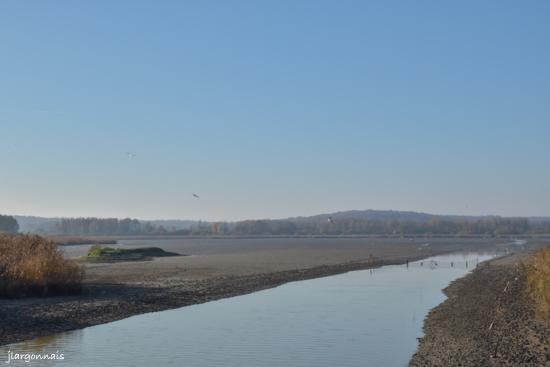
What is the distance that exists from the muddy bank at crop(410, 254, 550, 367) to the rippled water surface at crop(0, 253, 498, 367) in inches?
30.5

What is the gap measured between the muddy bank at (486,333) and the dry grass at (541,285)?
401 millimetres

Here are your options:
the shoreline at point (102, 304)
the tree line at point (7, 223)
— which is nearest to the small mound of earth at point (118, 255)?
the shoreline at point (102, 304)

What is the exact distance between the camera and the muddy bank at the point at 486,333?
1916cm

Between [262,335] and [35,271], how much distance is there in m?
12.3

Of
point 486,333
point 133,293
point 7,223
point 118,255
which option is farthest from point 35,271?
point 7,223

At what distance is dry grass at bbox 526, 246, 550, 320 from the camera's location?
82.0 ft

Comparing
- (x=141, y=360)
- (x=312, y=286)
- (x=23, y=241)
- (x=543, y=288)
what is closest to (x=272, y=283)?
(x=312, y=286)

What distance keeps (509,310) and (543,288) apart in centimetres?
281

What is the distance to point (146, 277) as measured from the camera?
151ft

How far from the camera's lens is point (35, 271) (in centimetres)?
3209

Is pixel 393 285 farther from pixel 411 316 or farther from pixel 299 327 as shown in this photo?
pixel 299 327

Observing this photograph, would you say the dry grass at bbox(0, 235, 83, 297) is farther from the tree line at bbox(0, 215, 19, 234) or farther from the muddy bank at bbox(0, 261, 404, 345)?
the tree line at bbox(0, 215, 19, 234)

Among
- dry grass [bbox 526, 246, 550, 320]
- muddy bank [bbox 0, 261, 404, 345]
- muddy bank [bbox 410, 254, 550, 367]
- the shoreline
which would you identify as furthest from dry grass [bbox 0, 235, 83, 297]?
dry grass [bbox 526, 246, 550, 320]

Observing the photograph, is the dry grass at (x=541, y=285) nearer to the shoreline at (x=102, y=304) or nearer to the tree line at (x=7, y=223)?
the shoreline at (x=102, y=304)
